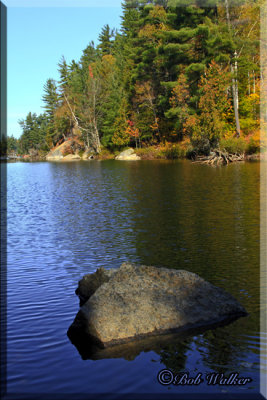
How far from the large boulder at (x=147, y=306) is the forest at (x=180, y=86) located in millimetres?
38637

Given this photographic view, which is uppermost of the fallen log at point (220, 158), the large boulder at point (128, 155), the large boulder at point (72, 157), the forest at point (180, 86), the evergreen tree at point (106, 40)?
the evergreen tree at point (106, 40)

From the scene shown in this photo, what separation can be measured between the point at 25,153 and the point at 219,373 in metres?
170

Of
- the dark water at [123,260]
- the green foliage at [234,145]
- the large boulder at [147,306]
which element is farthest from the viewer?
the green foliage at [234,145]

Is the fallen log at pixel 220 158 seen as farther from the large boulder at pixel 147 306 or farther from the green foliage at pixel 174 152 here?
the large boulder at pixel 147 306

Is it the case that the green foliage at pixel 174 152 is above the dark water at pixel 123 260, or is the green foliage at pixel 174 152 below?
above

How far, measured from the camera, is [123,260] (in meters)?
12.5

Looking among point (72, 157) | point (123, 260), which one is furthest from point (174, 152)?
point (123, 260)

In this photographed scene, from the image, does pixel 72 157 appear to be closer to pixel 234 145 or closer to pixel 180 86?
pixel 180 86

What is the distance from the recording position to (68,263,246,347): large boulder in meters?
7.13

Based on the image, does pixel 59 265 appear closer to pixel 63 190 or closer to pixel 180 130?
pixel 63 190

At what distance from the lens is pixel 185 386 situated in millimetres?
5957

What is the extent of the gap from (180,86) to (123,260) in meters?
47.3

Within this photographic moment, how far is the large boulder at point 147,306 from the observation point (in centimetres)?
713

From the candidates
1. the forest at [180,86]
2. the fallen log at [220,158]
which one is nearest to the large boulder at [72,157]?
the forest at [180,86]
